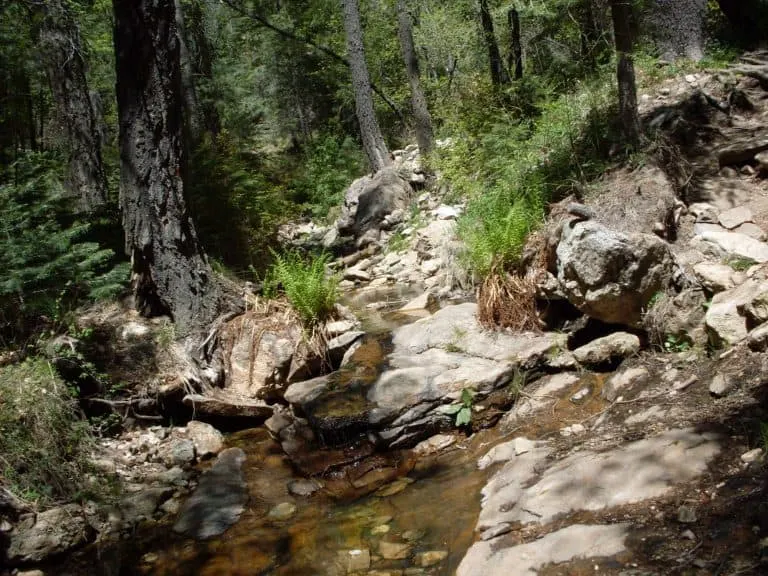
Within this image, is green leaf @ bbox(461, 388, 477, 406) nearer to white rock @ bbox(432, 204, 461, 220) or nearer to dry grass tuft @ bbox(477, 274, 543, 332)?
dry grass tuft @ bbox(477, 274, 543, 332)

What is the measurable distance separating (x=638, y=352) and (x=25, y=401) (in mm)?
4865

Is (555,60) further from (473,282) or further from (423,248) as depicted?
(473,282)

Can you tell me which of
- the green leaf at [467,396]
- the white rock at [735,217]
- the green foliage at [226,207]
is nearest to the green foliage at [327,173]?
A: the green foliage at [226,207]

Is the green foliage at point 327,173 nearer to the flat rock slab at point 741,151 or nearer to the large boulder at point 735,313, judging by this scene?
the flat rock slab at point 741,151

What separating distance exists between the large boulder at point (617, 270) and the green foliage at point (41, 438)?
14.4 feet

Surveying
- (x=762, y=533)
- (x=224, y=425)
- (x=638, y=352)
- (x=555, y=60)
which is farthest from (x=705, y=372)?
(x=555, y=60)

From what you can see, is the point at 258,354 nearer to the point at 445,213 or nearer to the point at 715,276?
the point at 715,276

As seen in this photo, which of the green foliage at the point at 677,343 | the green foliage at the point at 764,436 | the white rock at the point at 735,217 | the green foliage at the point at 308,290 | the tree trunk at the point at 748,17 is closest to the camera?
the green foliage at the point at 764,436

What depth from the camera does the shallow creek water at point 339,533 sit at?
354 centimetres

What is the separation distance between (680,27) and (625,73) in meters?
3.41

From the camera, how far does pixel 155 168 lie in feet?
19.5

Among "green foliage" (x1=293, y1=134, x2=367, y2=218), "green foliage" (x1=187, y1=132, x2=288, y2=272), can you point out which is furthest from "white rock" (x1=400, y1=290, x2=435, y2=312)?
"green foliage" (x1=293, y1=134, x2=367, y2=218)

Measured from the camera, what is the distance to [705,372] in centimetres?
395

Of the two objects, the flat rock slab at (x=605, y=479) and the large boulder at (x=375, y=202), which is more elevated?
the large boulder at (x=375, y=202)
